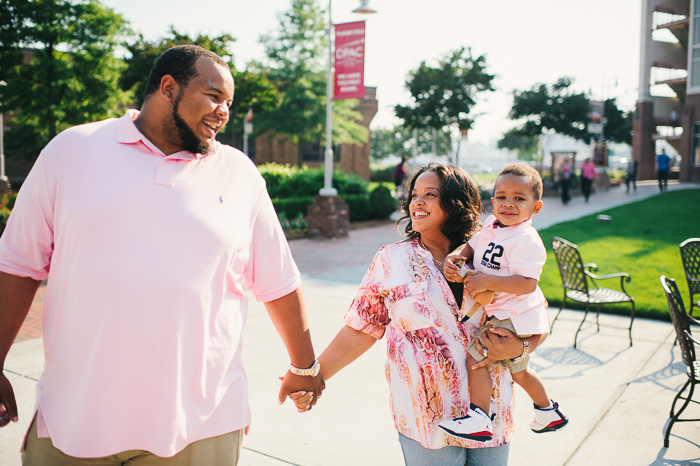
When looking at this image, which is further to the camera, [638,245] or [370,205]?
[370,205]

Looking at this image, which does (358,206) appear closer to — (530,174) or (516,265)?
(530,174)

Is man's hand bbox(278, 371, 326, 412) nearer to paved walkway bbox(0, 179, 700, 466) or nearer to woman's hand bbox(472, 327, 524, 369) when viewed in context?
woman's hand bbox(472, 327, 524, 369)

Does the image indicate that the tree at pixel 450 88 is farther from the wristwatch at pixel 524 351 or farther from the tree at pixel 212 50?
the wristwatch at pixel 524 351

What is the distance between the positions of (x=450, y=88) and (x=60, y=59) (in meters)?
20.1

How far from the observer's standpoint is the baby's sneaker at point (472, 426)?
216cm

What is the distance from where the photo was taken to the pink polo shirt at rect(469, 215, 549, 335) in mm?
2322

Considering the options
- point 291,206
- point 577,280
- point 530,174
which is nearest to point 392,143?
point 291,206

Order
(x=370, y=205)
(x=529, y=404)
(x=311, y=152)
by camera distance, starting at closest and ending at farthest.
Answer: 1. (x=529, y=404)
2. (x=370, y=205)
3. (x=311, y=152)

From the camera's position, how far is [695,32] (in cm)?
3378

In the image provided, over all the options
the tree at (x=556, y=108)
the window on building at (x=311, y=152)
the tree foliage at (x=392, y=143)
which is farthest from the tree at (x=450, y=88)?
the tree foliage at (x=392, y=143)

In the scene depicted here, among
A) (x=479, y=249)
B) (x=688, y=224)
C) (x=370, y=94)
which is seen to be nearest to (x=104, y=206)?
(x=479, y=249)

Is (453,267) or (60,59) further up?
(60,59)

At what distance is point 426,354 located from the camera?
7.40 ft

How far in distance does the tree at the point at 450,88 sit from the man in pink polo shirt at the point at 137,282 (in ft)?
97.0
